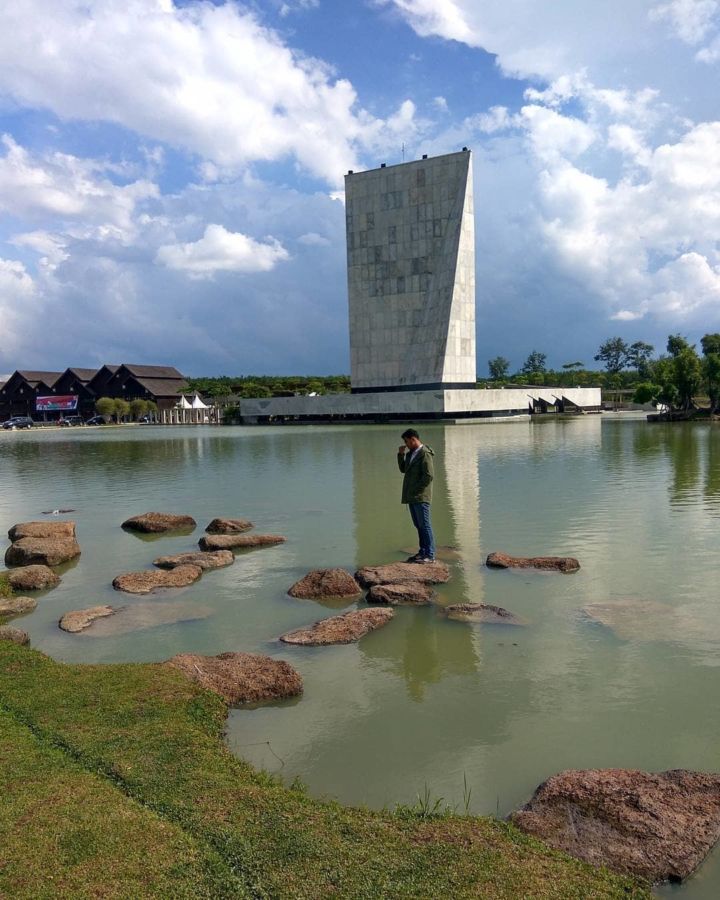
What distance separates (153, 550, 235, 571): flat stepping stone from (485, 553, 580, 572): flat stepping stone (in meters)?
3.93

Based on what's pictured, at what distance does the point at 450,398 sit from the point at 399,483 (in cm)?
3953

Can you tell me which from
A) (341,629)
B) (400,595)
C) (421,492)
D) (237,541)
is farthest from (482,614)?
(237,541)

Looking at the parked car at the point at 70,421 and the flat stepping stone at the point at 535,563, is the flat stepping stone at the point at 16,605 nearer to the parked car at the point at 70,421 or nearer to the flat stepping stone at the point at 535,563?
the flat stepping stone at the point at 535,563

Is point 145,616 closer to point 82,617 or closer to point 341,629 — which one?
point 82,617

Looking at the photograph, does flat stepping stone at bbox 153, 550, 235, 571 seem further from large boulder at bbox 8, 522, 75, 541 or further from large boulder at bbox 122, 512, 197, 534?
large boulder at bbox 122, 512, 197, 534

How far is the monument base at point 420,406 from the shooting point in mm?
59062

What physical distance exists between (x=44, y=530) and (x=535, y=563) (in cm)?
799

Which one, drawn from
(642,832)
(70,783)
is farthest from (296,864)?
(642,832)

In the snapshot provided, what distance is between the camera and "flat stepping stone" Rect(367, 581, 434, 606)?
8492 mm

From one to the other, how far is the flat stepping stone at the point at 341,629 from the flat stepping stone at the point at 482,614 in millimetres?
705

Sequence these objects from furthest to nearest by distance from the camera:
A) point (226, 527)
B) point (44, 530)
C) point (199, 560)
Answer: point (226, 527) → point (44, 530) → point (199, 560)

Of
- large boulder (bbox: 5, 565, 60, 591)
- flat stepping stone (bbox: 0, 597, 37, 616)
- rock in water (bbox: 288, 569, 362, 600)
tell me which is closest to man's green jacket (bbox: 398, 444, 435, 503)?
rock in water (bbox: 288, 569, 362, 600)

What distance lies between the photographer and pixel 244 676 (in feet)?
19.8

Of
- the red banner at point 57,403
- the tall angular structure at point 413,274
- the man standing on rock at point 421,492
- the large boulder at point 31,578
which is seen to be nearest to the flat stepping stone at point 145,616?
the large boulder at point 31,578
